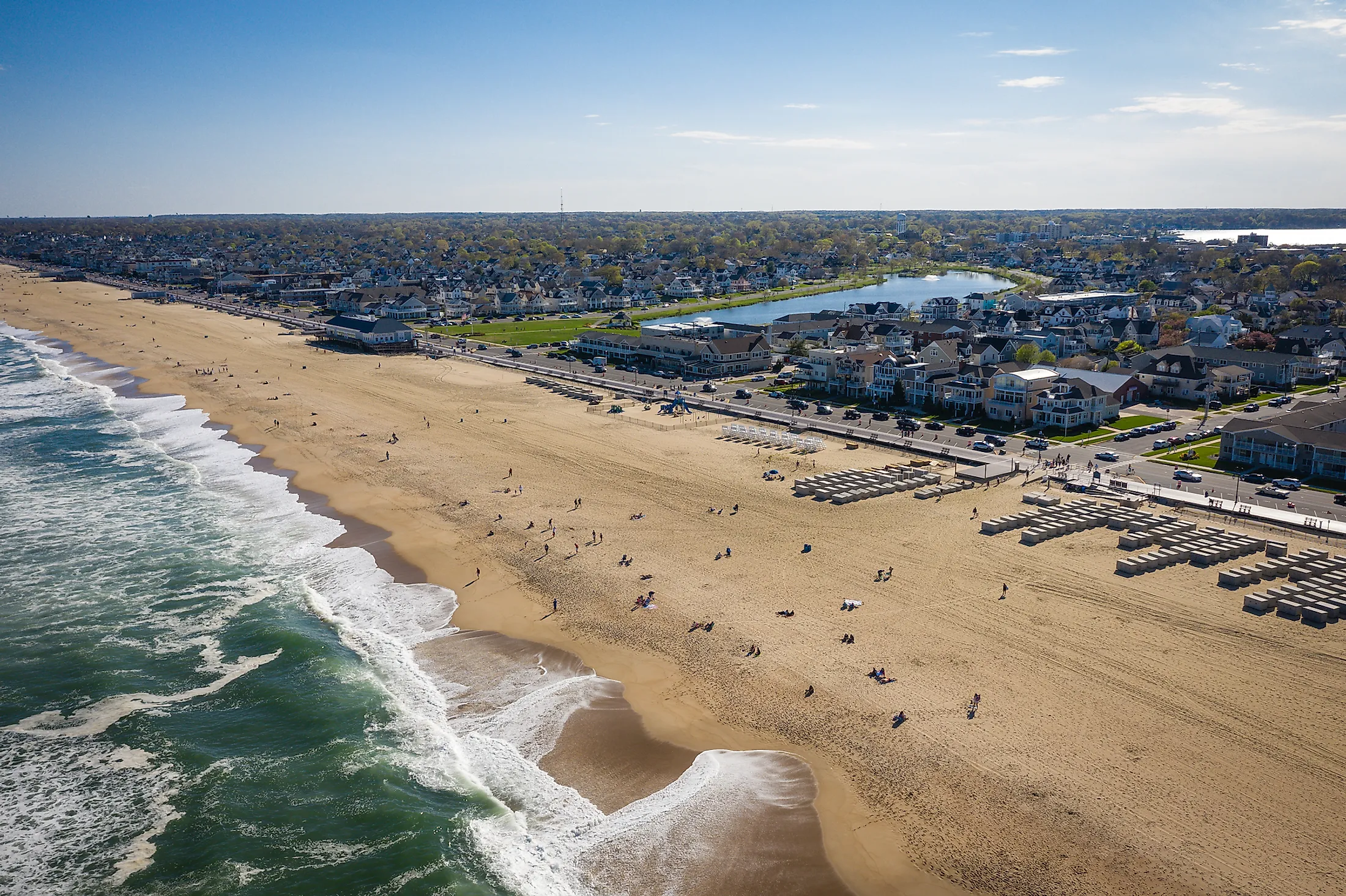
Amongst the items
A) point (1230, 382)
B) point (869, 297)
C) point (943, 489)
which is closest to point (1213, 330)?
point (1230, 382)

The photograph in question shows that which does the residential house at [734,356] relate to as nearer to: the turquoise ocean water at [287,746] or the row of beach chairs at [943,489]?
the row of beach chairs at [943,489]

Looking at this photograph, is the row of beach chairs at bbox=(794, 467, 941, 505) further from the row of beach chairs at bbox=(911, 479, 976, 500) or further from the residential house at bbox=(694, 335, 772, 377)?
the residential house at bbox=(694, 335, 772, 377)

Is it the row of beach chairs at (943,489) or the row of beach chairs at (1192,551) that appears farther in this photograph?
the row of beach chairs at (943,489)

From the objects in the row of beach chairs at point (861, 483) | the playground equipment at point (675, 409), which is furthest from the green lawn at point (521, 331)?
A: the row of beach chairs at point (861, 483)

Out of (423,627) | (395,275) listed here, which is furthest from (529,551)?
(395,275)

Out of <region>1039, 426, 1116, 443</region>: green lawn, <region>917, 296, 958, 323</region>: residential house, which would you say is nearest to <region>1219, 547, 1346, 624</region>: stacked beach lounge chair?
<region>1039, 426, 1116, 443</region>: green lawn

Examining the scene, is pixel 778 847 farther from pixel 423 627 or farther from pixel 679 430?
pixel 679 430
